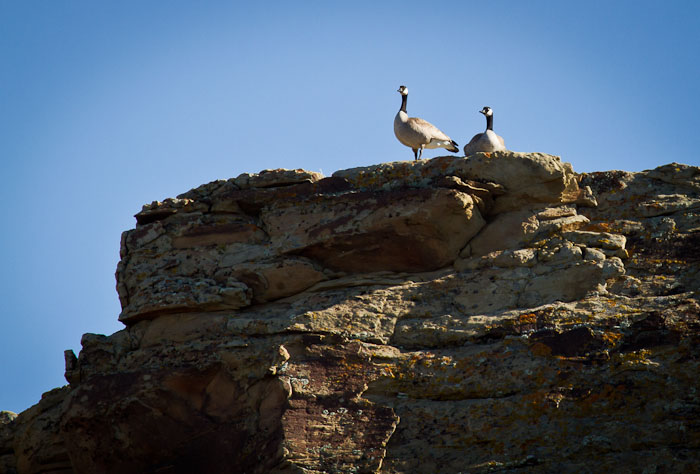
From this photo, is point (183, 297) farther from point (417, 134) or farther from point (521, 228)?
point (417, 134)

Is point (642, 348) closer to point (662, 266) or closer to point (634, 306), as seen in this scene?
point (634, 306)

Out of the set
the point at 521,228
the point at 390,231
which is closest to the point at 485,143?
the point at 521,228

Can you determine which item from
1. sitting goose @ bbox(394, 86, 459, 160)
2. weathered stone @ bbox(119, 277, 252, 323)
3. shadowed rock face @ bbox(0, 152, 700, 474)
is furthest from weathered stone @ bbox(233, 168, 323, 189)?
sitting goose @ bbox(394, 86, 459, 160)

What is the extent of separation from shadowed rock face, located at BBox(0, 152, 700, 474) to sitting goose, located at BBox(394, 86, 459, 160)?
5.26m

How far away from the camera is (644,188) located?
39.6 feet

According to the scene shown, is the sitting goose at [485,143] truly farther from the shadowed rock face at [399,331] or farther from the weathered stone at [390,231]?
the weathered stone at [390,231]

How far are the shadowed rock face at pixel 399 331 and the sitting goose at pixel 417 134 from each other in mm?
5256

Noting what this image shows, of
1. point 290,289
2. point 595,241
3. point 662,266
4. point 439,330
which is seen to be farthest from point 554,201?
point 290,289

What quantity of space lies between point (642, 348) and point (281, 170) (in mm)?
6135

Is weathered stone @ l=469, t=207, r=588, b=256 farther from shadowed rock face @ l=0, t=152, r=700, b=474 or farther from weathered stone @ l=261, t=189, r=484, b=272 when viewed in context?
weathered stone @ l=261, t=189, r=484, b=272

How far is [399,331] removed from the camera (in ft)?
36.1

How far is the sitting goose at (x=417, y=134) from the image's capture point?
17.4 m

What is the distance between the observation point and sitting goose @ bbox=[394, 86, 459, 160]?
17.4 metres

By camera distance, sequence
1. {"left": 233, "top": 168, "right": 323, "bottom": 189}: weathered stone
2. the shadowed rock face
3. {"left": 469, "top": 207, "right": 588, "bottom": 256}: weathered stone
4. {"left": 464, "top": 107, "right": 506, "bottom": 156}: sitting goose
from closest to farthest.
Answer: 1. the shadowed rock face
2. {"left": 469, "top": 207, "right": 588, "bottom": 256}: weathered stone
3. {"left": 233, "top": 168, "right": 323, "bottom": 189}: weathered stone
4. {"left": 464, "top": 107, "right": 506, "bottom": 156}: sitting goose
